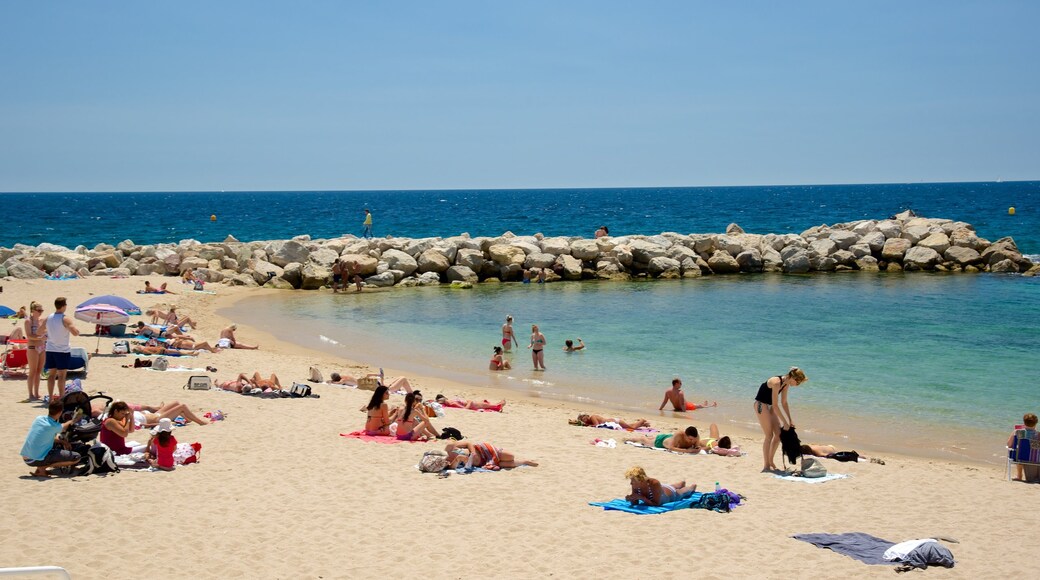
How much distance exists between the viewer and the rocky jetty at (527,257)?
3278cm

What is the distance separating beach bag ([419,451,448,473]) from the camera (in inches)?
409

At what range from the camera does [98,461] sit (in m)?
9.63

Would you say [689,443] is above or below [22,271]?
below

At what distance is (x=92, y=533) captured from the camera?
787 centimetres

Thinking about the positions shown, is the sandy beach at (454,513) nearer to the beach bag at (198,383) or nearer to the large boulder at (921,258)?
the beach bag at (198,383)

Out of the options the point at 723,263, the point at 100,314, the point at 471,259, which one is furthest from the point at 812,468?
the point at 723,263

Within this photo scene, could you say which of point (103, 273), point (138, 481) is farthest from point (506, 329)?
point (103, 273)

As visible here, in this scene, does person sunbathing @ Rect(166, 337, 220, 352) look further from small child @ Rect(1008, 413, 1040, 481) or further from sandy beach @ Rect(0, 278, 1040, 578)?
small child @ Rect(1008, 413, 1040, 481)

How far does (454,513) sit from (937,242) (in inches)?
1403

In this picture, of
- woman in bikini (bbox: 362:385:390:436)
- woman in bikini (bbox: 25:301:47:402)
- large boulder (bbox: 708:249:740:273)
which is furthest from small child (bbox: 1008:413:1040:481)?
large boulder (bbox: 708:249:740:273)

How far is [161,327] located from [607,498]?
13.6m

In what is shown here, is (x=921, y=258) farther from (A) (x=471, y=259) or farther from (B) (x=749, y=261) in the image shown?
(A) (x=471, y=259)

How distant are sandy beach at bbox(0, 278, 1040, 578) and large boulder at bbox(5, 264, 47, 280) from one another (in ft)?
62.0

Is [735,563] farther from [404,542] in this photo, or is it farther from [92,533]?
[92,533]
